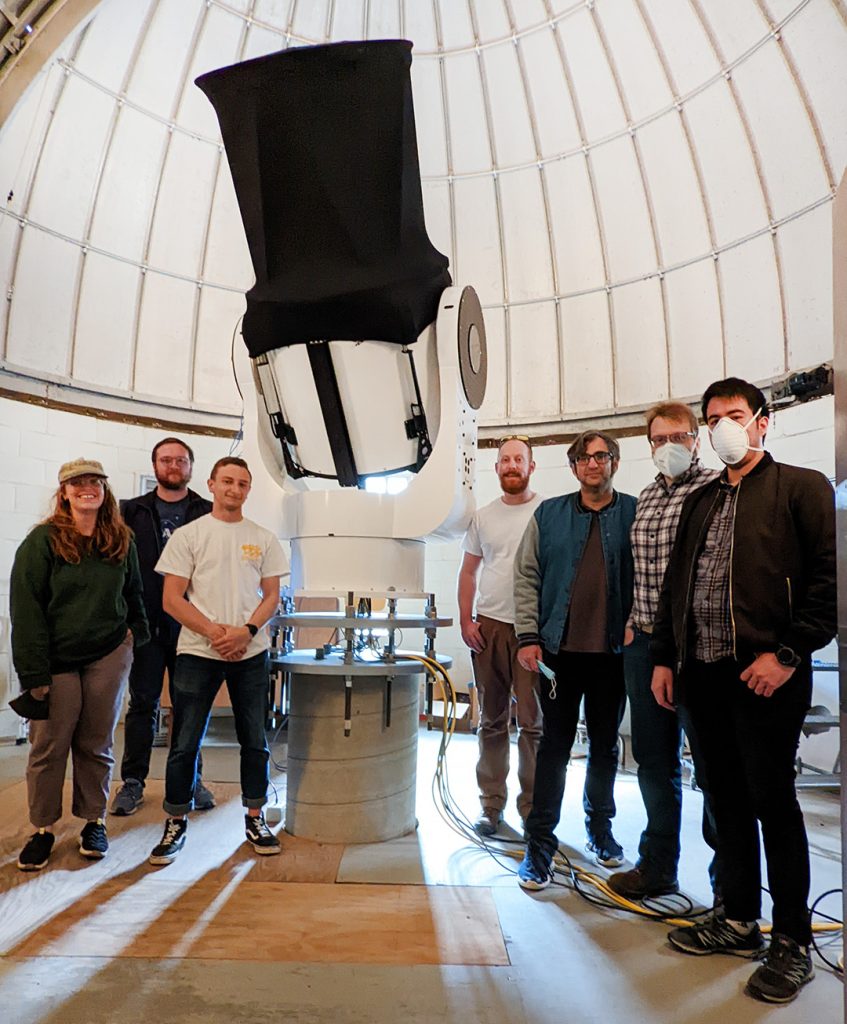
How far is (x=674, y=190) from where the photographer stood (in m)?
5.39

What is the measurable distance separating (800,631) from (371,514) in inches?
59.2

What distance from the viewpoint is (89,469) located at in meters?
2.52

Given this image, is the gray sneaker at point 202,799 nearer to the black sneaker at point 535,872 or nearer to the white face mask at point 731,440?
the black sneaker at point 535,872

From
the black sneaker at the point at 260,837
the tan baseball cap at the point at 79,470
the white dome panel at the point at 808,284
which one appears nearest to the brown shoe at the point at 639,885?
the black sneaker at the point at 260,837

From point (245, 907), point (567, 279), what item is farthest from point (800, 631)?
point (567, 279)

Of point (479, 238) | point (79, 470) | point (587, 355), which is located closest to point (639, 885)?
point (79, 470)

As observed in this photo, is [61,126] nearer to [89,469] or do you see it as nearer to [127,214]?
[127,214]

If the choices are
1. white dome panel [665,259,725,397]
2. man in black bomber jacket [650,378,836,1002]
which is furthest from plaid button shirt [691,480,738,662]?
white dome panel [665,259,725,397]

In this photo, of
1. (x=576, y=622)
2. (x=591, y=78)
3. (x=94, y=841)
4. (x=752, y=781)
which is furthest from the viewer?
(x=591, y=78)

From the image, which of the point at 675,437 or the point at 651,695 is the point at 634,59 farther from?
the point at 651,695

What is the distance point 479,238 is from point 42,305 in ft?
11.8

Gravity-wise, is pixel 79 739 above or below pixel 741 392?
below

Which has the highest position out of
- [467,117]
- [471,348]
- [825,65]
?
[467,117]

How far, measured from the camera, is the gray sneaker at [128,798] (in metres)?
2.95
